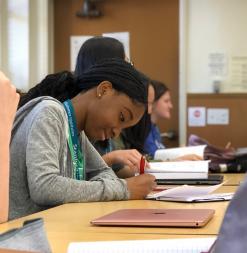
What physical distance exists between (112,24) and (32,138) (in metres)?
3.85

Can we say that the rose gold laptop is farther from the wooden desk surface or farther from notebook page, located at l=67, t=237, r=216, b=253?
notebook page, located at l=67, t=237, r=216, b=253

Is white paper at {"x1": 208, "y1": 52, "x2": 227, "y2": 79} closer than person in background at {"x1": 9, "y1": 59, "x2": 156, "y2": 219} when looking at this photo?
No

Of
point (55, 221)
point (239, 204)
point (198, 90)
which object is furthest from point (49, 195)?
Answer: point (198, 90)

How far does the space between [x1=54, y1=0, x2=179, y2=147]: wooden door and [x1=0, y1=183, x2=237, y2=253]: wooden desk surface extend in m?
3.70

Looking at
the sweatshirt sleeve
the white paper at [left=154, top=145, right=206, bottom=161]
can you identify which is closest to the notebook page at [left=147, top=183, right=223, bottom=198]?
the sweatshirt sleeve

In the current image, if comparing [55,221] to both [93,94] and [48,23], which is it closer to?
[93,94]

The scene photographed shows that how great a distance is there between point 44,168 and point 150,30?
3.86 m

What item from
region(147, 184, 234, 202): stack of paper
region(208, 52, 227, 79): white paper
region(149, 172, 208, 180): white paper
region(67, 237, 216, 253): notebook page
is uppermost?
region(208, 52, 227, 79): white paper

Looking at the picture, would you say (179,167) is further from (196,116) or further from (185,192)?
(196,116)

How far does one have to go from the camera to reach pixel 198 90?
5195 mm

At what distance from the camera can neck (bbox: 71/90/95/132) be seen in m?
1.90

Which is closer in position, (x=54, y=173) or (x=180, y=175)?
(x=54, y=173)

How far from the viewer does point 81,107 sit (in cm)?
190

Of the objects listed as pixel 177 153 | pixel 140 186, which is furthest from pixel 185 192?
pixel 177 153
